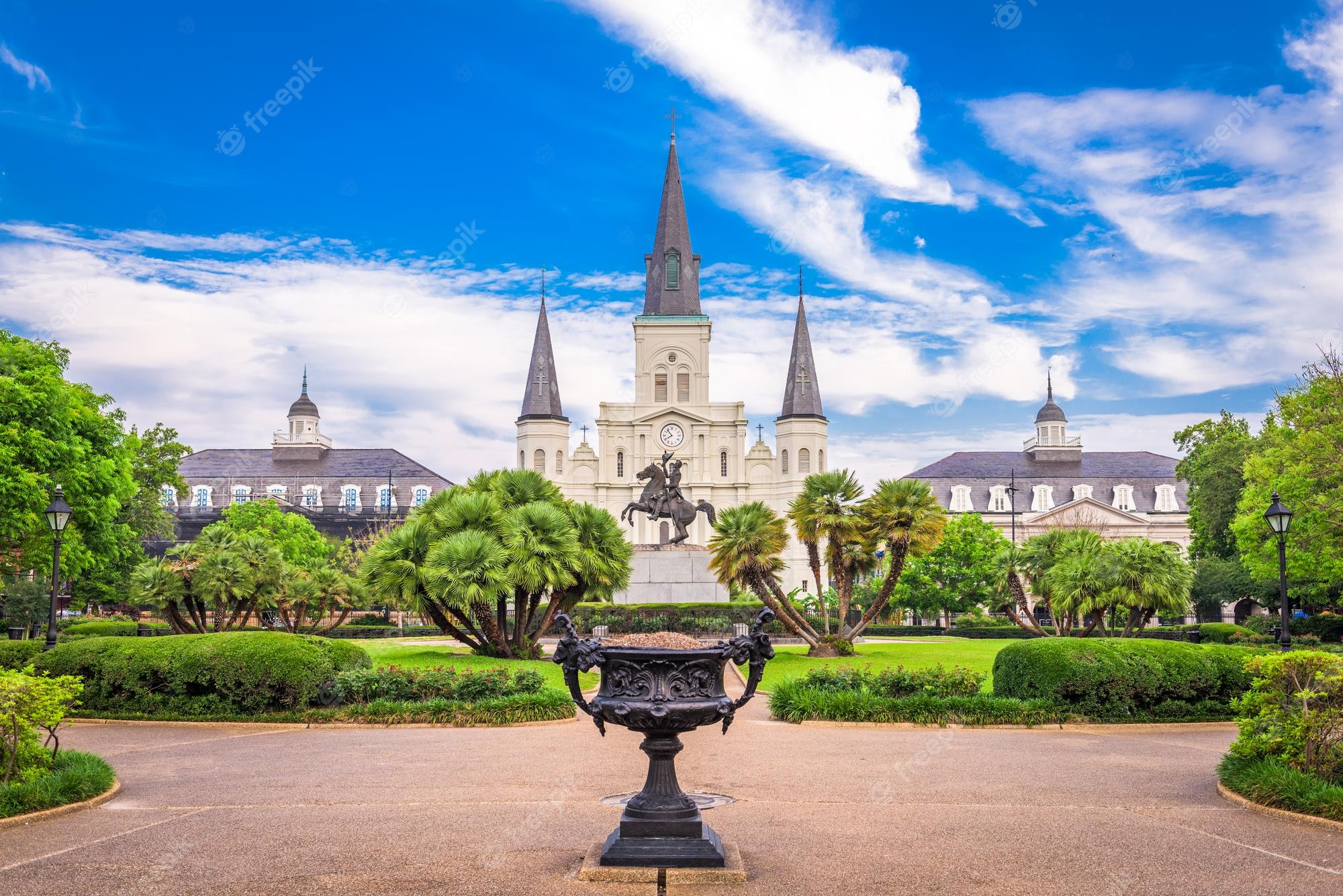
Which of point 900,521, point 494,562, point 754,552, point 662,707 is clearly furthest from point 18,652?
point 900,521

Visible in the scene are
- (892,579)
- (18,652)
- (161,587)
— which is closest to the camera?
(18,652)

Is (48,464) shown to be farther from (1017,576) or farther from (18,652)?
(1017,576)

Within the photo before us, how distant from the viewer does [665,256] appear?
3391 inches

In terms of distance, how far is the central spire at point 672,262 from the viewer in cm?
8488

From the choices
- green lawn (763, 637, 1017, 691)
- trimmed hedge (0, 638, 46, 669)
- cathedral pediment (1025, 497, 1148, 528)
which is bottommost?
green lawn (763, 637, 1017, 691)

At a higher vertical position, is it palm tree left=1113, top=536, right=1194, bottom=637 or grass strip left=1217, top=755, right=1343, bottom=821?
palm tree left=1113, top=536, right=1194, bottom=637

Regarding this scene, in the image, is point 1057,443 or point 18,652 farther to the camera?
point 1057,443

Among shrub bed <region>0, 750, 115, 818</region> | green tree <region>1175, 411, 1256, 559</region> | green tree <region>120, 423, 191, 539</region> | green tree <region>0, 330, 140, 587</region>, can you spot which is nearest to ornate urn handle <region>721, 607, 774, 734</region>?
shrub bed <region>0, 750, 115, 818</region>

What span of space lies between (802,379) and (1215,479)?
120ft

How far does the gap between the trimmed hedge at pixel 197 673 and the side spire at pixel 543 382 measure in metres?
65.4

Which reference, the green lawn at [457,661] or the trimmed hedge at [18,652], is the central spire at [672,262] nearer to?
the green lawn at [457,661]

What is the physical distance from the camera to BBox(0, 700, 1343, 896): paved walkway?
7.30 meters

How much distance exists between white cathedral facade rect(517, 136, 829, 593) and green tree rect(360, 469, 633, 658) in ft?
170

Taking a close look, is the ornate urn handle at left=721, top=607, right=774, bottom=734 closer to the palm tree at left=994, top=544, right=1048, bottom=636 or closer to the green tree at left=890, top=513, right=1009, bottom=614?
the palm tree at left=994, top=544, right=1048, bottom=636
